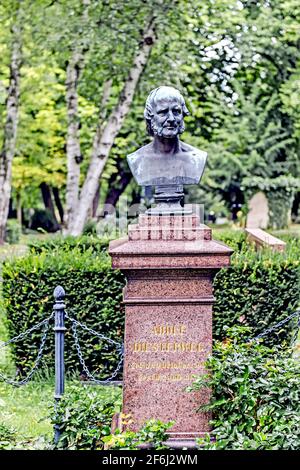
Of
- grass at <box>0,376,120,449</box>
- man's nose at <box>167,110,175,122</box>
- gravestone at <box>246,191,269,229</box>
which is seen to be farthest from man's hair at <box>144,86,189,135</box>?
gravestone at <box>246,191,269,229</box>

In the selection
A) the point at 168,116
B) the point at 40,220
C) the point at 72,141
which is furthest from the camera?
the point at 40,220

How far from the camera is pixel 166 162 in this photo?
7.02m

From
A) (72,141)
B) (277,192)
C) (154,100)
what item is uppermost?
(72,141)

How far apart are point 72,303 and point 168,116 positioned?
3.67 metres

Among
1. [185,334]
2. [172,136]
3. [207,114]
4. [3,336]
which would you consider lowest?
[3,336]

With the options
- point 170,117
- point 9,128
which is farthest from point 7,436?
point 9,128

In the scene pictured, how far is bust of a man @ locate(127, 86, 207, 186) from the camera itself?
6.86 meters

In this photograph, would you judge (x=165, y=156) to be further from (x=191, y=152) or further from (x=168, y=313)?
(x=168, y=313)

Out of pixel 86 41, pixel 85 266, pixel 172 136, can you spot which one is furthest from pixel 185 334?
pixel 86 41

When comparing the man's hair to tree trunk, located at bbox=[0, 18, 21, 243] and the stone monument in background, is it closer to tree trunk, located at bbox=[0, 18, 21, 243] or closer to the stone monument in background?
the stone monument in background

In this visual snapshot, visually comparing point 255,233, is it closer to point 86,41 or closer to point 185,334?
point 86,41

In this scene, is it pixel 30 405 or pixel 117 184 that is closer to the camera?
pixel 30 405

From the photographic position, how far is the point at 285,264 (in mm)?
9867
